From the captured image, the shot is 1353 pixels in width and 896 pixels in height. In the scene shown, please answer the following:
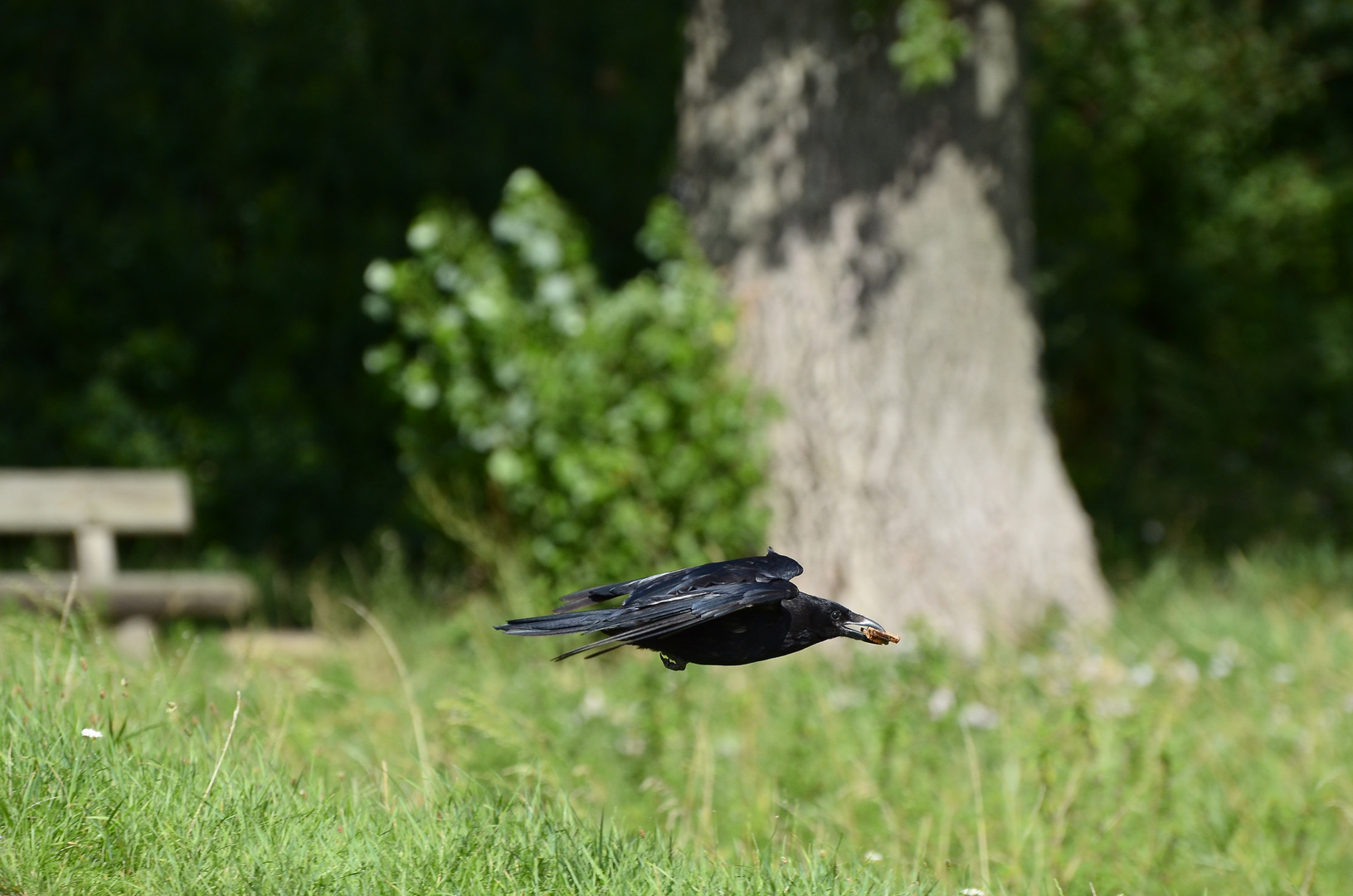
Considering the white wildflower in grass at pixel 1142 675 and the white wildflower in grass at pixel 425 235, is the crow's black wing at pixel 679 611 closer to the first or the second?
the white wildflower in grass at pixel 1142 675

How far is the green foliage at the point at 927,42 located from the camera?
17.6 feet

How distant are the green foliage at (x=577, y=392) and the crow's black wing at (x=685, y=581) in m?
3.17

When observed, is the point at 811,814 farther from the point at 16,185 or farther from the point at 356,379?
the point at 16,185

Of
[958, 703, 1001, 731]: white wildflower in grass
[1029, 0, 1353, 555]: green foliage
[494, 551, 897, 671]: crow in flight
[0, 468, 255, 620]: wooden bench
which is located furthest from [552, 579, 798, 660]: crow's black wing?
[1029, 0, 1353, 555]: green foliage

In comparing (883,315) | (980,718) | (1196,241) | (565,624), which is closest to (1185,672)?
(980,718)

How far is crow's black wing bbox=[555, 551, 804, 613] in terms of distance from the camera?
2.29 meters

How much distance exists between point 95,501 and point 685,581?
14.7 feet

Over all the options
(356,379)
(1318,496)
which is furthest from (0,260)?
(1318,496)

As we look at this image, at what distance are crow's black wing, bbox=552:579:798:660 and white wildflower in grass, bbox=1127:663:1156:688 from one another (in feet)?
10.1

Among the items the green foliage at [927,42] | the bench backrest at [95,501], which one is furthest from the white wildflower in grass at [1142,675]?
the bench backrest at [95,501]

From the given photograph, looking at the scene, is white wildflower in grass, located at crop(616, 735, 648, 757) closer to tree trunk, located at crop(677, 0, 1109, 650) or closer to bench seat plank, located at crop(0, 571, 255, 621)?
tree trunk, located at crop(677, 0, 1109, 650)

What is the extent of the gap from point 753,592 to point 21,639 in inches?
81.0

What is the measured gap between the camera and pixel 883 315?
19.6ft

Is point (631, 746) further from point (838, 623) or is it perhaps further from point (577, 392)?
point (838, 623)
